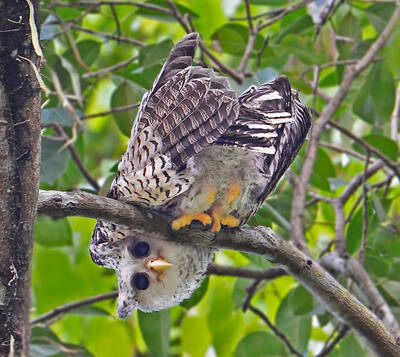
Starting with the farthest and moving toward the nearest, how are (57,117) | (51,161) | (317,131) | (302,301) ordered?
(317,131)
(302,301)
(51,161)
(57,117)

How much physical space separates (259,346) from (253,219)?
104 cm

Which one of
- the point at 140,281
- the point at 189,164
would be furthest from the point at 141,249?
the point at 189,164

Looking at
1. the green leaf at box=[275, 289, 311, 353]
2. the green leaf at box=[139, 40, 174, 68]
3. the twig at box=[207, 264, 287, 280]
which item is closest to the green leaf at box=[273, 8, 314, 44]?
the green leaf at box=[139, 40, 174, 68]

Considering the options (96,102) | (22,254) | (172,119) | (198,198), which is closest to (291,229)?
(198,198)

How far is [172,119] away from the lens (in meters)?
2.31

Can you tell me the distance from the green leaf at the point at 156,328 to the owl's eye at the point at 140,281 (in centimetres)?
71

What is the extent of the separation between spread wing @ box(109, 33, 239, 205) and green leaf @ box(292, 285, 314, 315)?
4.06 ft

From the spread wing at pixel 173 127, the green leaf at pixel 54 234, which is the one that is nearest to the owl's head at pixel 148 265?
the spread wing at pixel 173 127

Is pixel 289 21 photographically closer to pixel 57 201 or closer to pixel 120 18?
pixel 120 18

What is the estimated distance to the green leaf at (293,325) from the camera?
3740 millimetres

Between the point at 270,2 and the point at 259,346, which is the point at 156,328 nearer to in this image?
the point at 259,346

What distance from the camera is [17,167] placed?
154 centimetres

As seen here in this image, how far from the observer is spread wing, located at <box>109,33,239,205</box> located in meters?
2.27

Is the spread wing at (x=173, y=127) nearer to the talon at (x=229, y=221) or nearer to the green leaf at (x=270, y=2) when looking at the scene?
the talon at (x=229, y=221)
